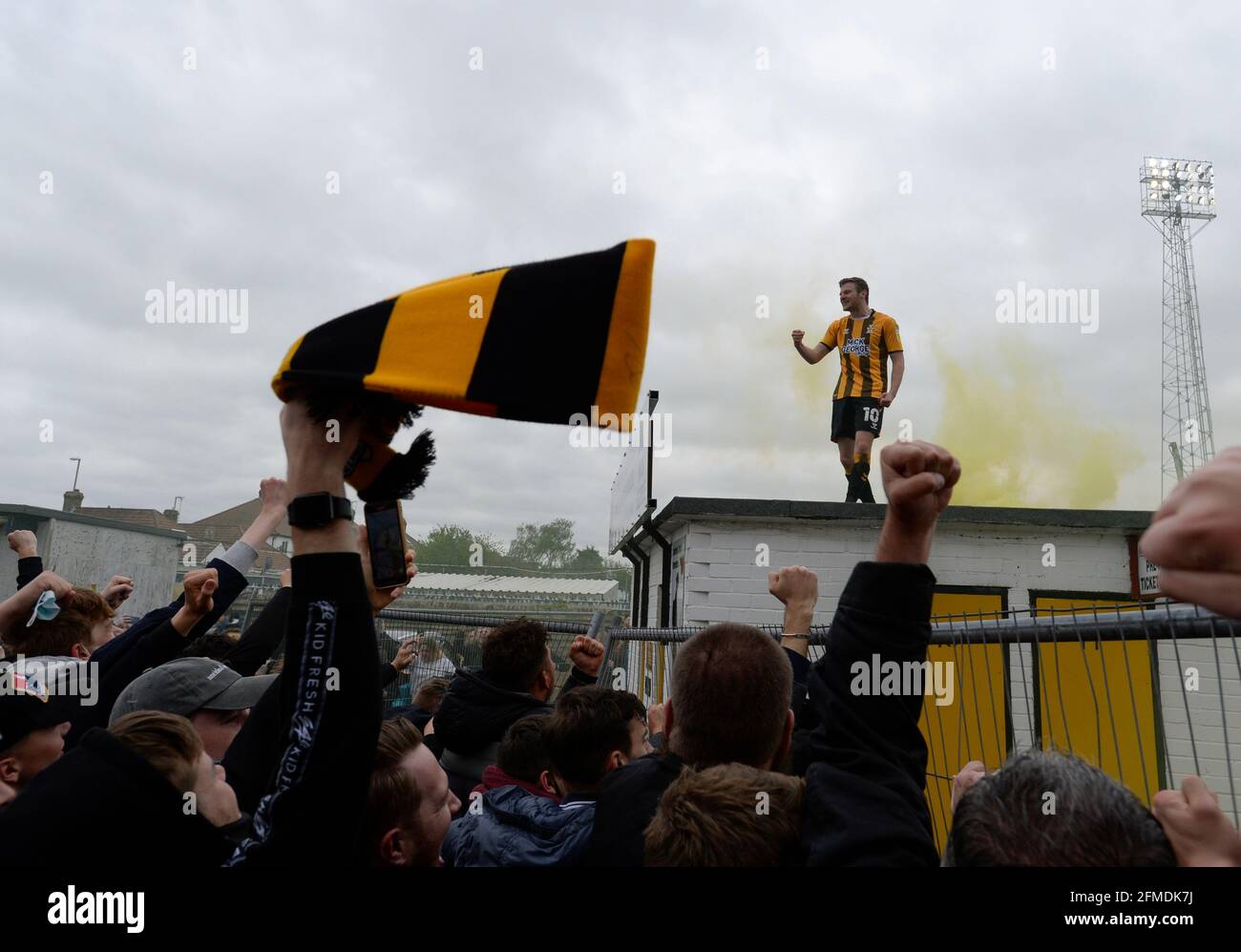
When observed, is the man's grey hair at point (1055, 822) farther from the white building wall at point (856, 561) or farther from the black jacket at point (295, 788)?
the white building wall at point (856, 561)

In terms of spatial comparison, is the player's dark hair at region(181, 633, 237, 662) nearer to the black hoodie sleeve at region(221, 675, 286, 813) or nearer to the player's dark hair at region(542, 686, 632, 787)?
the black hoodie sleeve at region(221, 675, 286, 813)

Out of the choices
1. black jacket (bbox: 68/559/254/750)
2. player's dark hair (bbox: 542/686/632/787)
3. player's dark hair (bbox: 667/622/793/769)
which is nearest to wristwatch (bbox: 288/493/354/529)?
player's dark hair (bbox: 667/622/793/769)

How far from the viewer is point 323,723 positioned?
1.28 metres

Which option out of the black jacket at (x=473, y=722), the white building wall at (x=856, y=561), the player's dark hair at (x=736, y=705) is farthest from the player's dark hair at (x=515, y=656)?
the white building wall at (x=856, y=561)

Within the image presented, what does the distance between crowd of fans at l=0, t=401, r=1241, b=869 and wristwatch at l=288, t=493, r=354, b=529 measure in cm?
2

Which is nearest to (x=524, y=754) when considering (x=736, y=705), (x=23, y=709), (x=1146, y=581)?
(x=736, y=705)

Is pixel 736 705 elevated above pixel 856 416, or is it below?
below

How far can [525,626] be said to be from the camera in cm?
396

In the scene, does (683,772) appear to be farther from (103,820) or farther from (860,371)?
(860,371)

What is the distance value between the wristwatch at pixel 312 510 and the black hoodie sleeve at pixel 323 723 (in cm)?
5

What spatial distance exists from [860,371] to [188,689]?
6.77 m

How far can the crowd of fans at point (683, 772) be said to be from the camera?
50.3 inches

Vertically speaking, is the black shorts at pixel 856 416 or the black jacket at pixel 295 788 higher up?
the black shorts at pixel 856 416
